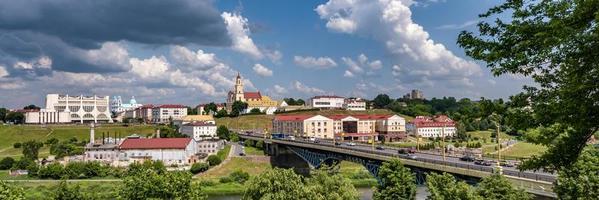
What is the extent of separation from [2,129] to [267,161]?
317ft

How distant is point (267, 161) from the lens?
108 metres

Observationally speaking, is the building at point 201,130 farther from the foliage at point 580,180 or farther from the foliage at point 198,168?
the foliage at point 580,180

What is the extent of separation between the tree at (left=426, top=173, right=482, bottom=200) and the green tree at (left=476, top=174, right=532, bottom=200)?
690mm

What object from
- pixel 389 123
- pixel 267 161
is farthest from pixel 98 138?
pixel 389 123

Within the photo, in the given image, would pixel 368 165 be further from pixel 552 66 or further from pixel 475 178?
pixel 552 66

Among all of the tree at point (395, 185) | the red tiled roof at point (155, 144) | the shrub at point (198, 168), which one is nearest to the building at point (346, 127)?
the red tiled roof at point (155, 144)

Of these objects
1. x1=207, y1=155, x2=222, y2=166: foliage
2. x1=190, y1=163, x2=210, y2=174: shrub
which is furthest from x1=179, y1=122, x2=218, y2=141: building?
x1=190, y1=163, x2=210, y2=174: shrub

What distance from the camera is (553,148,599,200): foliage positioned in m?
25.5

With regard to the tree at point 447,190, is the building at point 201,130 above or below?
above

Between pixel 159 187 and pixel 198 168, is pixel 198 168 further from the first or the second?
pixel 159 187

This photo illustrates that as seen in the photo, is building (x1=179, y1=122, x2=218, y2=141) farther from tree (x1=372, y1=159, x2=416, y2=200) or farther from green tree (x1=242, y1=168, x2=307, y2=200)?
green tree (x1=242, y1=168, x2=307, y2=200)

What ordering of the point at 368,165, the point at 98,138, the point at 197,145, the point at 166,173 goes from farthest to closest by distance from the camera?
the point at 98,138 < the point at 197,145 < the point at 368,165 < the point at 166,173

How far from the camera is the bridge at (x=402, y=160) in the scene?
3556cm

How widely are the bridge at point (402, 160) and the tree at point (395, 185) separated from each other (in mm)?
4468
